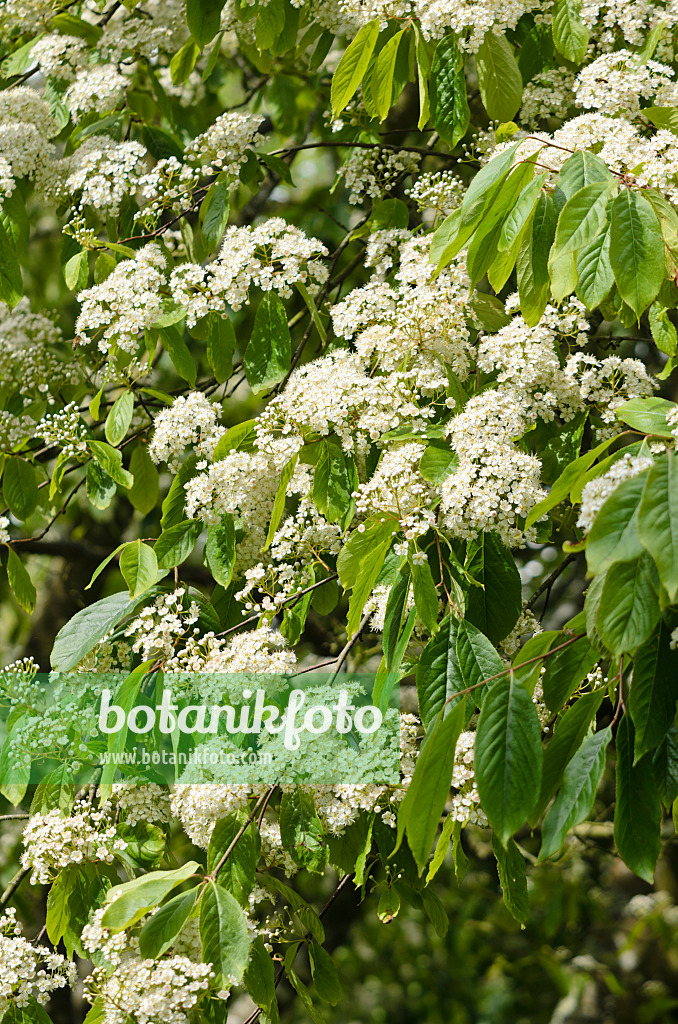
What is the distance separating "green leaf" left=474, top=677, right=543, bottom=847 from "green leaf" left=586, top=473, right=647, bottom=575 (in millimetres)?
293

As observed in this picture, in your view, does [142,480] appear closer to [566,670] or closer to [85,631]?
[85,631]

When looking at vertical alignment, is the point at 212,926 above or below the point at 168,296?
below

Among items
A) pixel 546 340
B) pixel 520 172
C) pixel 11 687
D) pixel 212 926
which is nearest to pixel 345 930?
pixel 11 687

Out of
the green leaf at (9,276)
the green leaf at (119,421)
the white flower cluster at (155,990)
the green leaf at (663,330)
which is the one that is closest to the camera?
the white flower cluster at (155,990)

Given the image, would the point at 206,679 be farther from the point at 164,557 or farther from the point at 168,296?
the point at 168,296

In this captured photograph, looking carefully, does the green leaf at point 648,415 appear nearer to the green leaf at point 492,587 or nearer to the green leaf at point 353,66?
the green leaf at point 492,587

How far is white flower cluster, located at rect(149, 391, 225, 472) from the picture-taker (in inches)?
93.6

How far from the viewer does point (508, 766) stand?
54.5 inches

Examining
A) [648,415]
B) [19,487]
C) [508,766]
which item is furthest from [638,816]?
[19,487]

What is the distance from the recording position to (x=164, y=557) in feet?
7.45

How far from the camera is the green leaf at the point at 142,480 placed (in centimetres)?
290

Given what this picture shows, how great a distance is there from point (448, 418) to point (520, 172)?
67 centimetres

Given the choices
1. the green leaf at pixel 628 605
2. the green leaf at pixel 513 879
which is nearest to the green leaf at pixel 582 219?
the green leaf at pixel 628 605

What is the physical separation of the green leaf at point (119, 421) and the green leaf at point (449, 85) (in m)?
1.13
